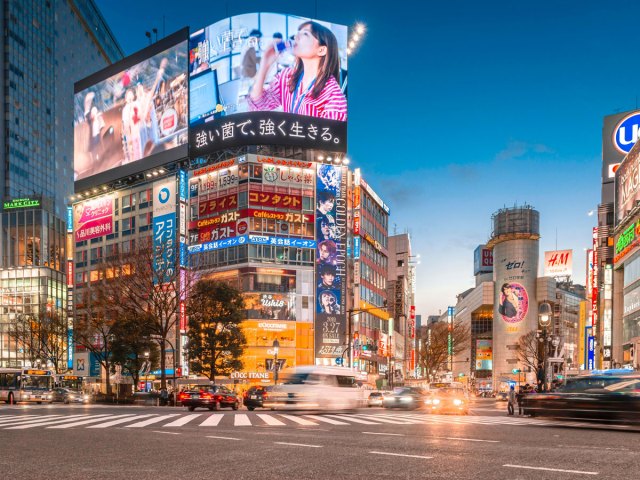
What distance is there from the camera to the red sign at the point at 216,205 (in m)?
77.0

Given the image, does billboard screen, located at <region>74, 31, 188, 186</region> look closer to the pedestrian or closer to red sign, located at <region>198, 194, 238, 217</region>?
red sign, located at <region>198, 194, 238, 217</region>

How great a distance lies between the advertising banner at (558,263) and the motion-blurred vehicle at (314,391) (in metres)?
130

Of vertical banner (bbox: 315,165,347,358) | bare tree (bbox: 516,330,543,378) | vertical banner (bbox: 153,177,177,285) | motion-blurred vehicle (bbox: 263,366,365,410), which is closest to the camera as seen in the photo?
motion-blurred vehicle (bbox: 263,366,365,410)

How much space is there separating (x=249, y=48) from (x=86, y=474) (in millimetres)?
74490

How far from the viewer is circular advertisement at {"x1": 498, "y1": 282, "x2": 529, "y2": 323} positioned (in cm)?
13688

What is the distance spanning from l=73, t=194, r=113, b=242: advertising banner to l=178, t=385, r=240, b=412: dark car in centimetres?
6154

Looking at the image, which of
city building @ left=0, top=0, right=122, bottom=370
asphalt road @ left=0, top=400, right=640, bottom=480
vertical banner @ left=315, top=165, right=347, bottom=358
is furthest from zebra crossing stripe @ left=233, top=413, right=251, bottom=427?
city building @ left=0, top=0, right=122, bottom=370

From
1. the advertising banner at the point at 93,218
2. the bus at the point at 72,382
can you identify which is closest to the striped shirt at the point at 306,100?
the advertising banner at the point at 93,218

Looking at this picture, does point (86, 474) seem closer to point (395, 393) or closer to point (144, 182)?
point (395, 393)

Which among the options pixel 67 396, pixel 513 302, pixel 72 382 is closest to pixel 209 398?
pixel 67 396

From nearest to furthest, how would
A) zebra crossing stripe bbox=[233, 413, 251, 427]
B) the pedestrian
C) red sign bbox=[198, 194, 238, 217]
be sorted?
1. zebra crossing stripe bbox=[233, 413, 251, 427]
2. the pedestrian
3. red sign bbox=[198, 194, 238, 217]

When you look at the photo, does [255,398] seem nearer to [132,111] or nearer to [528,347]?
[132,111]

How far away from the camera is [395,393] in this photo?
37750 mm

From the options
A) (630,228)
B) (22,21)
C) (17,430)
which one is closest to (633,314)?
(630,228)
